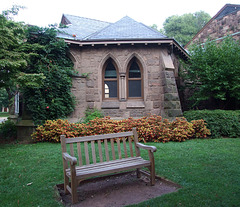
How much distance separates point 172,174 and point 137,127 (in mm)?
3815

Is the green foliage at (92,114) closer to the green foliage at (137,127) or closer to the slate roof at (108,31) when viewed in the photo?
the green foliage at (137,127)

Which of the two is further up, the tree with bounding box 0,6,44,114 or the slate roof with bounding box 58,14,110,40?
the slate roof with bounding box 58,14,110,40

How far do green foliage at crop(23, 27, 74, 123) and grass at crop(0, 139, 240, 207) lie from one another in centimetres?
209

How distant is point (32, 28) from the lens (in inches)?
349

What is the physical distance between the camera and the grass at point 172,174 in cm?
321

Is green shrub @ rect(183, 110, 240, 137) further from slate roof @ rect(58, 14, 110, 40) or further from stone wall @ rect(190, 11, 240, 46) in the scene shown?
stone wall @ rect(190, 11, 240, 46)

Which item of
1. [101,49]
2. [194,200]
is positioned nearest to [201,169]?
[194,200]

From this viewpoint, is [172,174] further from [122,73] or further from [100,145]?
[122,73]

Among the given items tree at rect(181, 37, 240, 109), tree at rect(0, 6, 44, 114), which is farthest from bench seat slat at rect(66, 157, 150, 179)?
tree at rect(181, 37, 240, 109)

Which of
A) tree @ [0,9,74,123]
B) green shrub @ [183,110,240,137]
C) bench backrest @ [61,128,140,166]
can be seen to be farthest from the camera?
green shrub @ [183,110,240,137]

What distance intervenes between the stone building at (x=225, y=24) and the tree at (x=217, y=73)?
671cm

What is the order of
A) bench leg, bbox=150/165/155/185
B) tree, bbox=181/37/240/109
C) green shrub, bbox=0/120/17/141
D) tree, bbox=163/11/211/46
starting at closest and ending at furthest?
1. bench leg, bbox=150/165/155/185
2. green shrub, bbox=0/120/17/141
3. tree, bbox=181/37/240/109
4. tree, bbox=163/11/211/46

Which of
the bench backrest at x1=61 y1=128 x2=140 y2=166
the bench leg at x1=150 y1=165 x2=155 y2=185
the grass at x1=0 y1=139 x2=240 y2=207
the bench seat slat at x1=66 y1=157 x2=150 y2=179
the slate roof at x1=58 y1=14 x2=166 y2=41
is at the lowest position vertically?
the grass at x1=0 y1=139 x2=240 y2=207

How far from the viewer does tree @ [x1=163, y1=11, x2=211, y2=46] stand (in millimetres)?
38828
